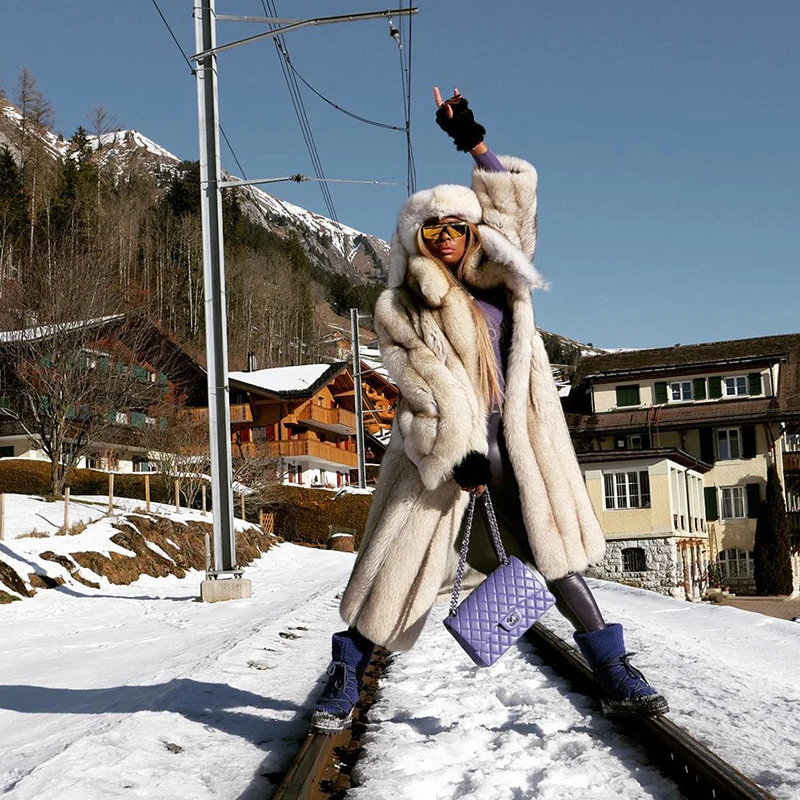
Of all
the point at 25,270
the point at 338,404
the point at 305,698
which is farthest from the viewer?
the point at 338,404

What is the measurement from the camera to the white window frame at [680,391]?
145 feet

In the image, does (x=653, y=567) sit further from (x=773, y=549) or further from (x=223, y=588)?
(x=223, y=588)

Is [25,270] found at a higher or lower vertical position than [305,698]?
higher

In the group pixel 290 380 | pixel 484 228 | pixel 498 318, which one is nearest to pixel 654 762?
pixel 498 318

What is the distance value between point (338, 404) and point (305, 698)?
182ft

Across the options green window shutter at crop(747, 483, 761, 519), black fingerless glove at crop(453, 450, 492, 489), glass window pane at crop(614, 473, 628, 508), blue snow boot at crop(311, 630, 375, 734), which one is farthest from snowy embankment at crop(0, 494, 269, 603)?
green window shutter at crop(747, 483, 761, 519)

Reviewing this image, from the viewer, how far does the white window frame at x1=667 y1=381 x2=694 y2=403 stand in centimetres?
4406

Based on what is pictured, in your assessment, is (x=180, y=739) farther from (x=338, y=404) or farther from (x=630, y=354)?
(x=338, y=404)

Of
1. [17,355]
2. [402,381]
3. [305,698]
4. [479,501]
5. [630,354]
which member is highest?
[630,354]

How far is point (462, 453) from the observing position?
309cm

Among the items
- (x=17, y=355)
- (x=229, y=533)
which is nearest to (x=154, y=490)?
(x=17, y=355)

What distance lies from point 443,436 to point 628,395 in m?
43.0

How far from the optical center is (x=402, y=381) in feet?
10.8

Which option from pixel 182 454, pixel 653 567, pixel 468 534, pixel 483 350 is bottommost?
pixel 653 567
